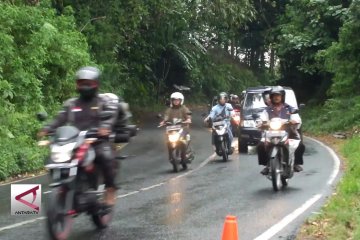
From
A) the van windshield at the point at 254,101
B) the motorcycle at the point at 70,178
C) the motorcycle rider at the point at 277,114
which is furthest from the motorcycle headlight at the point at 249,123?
the motorcycle at the point at 70,178

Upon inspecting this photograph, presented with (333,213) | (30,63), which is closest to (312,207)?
(333,213)

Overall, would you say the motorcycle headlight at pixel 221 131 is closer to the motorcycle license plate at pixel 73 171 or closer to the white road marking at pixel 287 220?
the white road marking at pixel 287 220

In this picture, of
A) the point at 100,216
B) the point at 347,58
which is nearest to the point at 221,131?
the point at 100,216

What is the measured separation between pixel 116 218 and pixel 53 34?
511 inches

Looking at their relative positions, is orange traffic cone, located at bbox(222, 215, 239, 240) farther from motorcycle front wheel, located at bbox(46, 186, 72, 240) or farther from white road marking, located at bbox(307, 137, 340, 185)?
white road marking, located at bbox(307, 137, 340, 185)

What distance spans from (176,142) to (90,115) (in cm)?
777

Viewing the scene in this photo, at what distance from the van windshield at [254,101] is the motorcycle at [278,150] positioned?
9.01 metres

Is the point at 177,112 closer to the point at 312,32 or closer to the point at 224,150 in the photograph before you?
the point at 224,150

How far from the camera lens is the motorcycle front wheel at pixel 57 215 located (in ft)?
23.0

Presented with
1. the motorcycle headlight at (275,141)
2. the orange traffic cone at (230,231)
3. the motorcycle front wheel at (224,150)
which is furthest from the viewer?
the motorcycle front wheel at (224,150)

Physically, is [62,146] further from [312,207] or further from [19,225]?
[312,207]

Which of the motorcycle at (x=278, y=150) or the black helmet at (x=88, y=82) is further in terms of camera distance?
the motorcycle at (x=278, y=150)

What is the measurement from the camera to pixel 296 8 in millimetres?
35969

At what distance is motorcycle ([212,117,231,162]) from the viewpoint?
59.2ft
